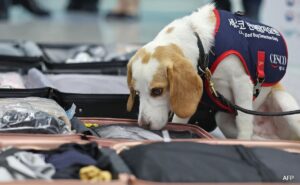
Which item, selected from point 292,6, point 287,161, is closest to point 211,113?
point 287,161

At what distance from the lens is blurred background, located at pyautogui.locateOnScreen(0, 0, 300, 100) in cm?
391

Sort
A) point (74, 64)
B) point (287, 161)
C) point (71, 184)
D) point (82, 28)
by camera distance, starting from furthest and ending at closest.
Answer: point (82, 28) < point (74, 64) < point (287, 161) < point (71, 184)

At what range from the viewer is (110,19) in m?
8.05

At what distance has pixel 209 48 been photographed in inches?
85.2

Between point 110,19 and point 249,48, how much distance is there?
234 inches

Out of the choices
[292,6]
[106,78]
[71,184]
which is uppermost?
[292,6]

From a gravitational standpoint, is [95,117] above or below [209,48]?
below

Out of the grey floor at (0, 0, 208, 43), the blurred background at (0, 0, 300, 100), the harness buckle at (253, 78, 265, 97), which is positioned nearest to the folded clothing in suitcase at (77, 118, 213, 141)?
the harness buckle at (253, 78, 265, 97)

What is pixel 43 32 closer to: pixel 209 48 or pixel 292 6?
pixel 292 6

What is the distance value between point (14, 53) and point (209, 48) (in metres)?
1.49

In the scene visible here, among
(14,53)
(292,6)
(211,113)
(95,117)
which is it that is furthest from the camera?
(292,6)

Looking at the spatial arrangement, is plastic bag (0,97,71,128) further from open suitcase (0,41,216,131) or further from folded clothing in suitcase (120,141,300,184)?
folded clothing in suitcase (120,141,300,184)

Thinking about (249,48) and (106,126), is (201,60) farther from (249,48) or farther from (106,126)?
(106,126)

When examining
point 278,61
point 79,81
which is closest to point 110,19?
point 79,81
